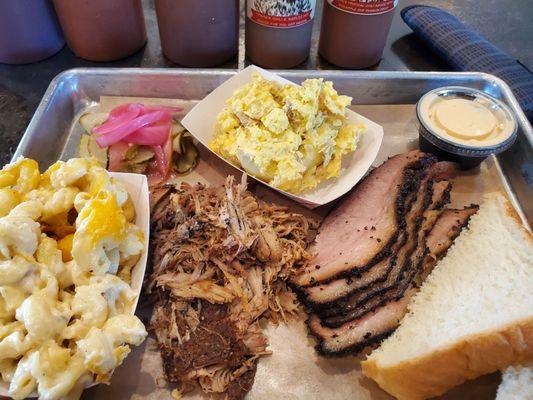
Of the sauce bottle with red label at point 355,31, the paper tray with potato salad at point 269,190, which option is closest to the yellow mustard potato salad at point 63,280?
the paper tray with potato salad at point 269,190

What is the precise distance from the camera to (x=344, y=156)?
2.37 meters

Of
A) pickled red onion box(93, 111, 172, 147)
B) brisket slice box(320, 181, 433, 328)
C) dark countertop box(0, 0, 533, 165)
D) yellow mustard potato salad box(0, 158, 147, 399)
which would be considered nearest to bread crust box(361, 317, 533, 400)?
brisket slice box(320, 181, 433, 328)

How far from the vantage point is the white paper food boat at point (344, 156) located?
7.23 ft

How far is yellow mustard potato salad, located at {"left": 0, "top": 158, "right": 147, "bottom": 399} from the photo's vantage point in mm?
1398

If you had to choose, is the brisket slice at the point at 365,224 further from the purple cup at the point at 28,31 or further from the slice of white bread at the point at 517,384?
the purple cup at the point at 28,31

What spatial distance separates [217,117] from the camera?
2.36 meters

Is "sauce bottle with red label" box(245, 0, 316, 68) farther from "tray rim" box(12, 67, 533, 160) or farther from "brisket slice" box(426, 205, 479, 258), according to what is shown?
"brisket slice" box(426, 205, 479, 258)

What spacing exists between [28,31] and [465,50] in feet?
9.26

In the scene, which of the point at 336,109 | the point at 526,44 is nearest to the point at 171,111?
the point at 336,109

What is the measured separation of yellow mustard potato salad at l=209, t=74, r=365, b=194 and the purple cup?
4.64ft

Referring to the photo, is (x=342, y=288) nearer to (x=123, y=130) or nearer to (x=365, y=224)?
(x=365, y=224)

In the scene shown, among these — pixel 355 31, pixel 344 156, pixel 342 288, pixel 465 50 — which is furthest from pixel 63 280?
pixel 465 50

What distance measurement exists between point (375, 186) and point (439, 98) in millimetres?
699

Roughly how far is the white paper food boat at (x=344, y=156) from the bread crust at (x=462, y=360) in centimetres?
82
